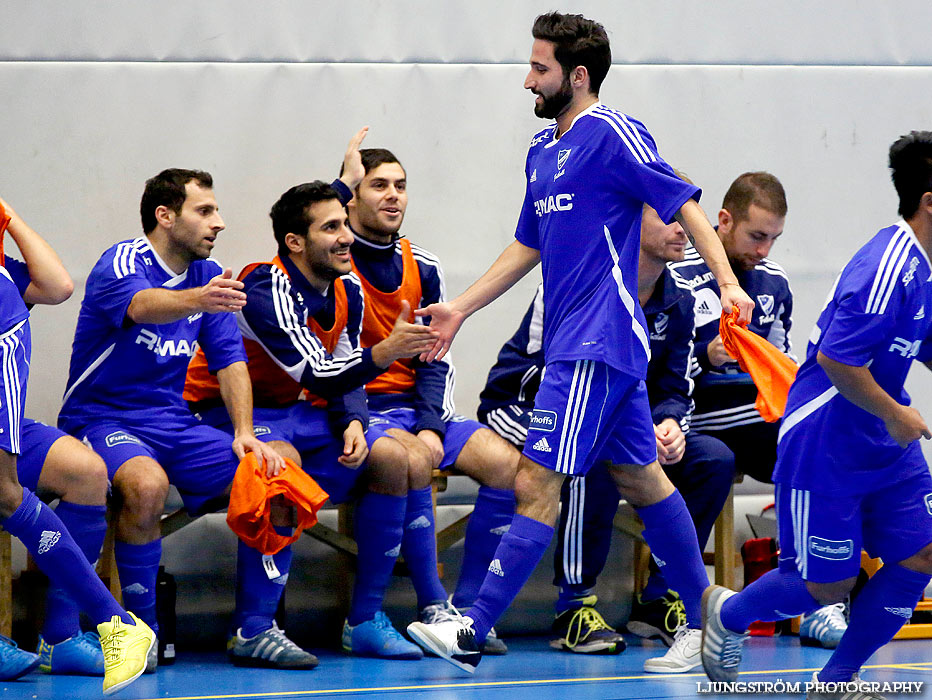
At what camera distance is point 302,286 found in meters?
5.43

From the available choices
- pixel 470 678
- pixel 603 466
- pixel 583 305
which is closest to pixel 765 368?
pixel 583 305

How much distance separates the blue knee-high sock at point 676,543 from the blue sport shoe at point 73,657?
205 centimetres

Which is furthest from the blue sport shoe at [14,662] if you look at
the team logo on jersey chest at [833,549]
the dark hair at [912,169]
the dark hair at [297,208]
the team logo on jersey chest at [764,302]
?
the team logo on jersey chest at [764,302]

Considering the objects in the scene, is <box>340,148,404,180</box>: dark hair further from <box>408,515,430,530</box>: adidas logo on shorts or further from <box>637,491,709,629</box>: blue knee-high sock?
<box>637,491,709,629</box>: blue knee-high sock

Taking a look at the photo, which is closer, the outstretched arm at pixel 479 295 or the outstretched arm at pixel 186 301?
the outstretched arm at pixel 479 295

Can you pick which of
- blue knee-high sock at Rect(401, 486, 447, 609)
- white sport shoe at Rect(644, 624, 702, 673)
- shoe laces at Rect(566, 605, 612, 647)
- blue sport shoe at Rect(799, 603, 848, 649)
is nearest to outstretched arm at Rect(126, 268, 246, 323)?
blue knee-high sock at Rect(401, 486, 447, 609)

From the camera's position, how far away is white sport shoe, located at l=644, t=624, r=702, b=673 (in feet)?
15.5

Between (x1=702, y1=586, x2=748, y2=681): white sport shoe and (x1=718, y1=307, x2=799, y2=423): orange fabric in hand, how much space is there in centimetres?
66

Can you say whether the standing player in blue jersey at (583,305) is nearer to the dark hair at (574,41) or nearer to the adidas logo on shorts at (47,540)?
the dark hair at (574,41)

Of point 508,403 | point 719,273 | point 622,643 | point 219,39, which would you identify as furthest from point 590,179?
point 219,39

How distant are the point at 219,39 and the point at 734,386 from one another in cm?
293

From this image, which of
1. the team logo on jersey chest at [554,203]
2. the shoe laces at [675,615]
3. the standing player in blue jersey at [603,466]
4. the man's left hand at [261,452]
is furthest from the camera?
the shoe laces at [675,615]

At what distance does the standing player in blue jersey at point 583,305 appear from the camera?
13.6 ft

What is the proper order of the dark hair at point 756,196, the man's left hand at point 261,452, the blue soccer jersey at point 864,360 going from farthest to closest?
the dark hair at point 756,196 < the man's left hand at point 261,452 < the blue soccer jersey at point 864,360
